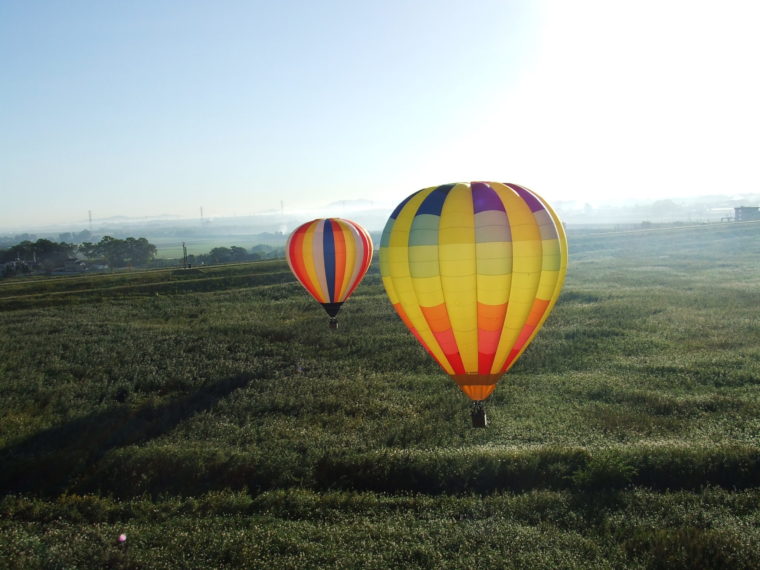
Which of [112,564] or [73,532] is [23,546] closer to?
[73,532]

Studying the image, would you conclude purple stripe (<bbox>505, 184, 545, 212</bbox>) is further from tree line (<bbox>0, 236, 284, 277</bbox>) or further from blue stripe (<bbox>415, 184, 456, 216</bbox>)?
tree line (<bbox>0, 236, 284, 277</bbox>)

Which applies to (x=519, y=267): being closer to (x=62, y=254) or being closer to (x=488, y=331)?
(x=488, y=331)

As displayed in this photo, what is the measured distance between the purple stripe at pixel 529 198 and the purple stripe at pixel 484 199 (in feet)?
2.60

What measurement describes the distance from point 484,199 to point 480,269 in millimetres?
1886

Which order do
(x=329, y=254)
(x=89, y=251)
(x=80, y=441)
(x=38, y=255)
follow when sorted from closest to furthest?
(x=80, y=441)
(x=329, y=254)
(x=38, y=255)
(x=89, y=251)

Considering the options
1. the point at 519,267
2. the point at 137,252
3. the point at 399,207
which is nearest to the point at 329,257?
the point at 399,207

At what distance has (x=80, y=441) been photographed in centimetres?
1719

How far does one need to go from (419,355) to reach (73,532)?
16.7m

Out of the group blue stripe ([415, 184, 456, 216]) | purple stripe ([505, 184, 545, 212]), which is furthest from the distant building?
blue stripe ([415, 184, 456, 216])

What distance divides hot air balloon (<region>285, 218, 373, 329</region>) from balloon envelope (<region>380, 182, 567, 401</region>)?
1474 cm

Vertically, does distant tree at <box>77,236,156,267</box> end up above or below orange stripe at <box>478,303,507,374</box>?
above

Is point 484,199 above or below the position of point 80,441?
above

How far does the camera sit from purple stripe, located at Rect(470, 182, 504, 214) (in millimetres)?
13680

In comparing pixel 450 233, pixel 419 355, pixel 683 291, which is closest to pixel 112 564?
pixel 450 233
